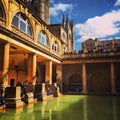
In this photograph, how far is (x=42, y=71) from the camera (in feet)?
113

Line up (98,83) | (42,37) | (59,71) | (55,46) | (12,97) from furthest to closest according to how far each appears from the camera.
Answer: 1. (98,83)
2. (59,71)
3. (55,46)
4. (42,37)
5. (12,97)

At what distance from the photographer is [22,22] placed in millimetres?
19797

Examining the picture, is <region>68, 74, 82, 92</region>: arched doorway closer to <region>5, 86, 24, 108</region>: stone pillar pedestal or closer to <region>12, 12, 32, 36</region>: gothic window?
<region>12, 12, 32, 36</region>: gothic window

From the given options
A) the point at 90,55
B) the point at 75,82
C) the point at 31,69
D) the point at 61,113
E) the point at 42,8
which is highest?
the point at 42,8

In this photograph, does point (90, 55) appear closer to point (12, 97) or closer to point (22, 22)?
point (22, 22)

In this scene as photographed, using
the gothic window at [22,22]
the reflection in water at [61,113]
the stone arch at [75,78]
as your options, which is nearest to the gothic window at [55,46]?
the stone arch at [75,78]

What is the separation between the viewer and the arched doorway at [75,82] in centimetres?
3388

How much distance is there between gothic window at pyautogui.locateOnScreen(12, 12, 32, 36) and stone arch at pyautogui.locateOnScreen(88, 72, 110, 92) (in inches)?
660

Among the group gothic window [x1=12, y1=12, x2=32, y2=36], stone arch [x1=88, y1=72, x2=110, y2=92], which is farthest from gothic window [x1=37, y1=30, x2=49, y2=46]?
stone arch [x1=88, y1=72, x2=110, y2=92]

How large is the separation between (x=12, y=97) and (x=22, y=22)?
9.26m

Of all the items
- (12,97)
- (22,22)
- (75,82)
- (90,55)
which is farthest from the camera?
(75,82)

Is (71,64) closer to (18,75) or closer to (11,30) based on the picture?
(18,75)

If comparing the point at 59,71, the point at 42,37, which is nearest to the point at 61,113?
the point at 42,37

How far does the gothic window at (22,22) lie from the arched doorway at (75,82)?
15.7 meters
